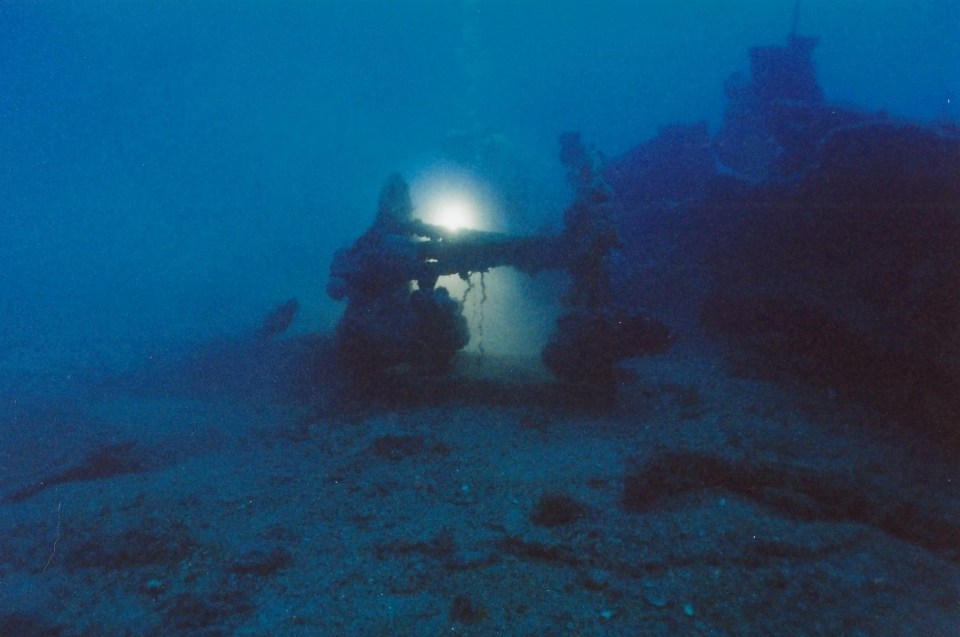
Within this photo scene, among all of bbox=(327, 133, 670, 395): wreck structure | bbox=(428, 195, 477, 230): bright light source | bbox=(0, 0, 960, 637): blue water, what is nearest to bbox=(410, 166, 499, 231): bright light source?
bbox=(428, 195, 477, 230): bright light source

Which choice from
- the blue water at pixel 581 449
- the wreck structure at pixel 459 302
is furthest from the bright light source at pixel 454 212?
the wreck structure at pixel 459 302

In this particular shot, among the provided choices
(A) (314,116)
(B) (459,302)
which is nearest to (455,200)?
(B) (459,302)

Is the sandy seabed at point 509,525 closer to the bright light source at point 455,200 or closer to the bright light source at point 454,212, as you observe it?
the bright light source at point 455,200

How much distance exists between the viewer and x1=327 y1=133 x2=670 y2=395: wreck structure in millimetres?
7211

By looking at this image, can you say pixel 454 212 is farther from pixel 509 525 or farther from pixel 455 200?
pixel 509 525

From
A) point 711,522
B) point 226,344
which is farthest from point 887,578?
point 226,344

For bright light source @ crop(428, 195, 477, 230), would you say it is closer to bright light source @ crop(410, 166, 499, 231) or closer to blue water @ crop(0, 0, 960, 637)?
bright light source @ crop(410, 166, 499, 231)

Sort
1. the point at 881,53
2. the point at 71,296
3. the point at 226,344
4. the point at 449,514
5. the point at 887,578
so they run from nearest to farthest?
the point at 887,578 → the point at 449,514 → the point at 226,344 → the point at 71,296 → the point at 881,53

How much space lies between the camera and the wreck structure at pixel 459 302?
7211mm

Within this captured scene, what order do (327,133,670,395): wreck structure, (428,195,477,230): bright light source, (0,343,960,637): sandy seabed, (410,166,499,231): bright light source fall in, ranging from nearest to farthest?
1. (0,343,960,637): sandy seabed
2. (327,133,670,395): wreck structure
3. (410,166,499,231): bright light source
4. (428,195,477,230): bright light source

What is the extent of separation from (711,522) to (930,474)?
112 inches

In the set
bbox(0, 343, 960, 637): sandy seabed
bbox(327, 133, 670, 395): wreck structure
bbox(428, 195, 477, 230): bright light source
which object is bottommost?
bbox(0, 343, 960, 637): sandy seabed

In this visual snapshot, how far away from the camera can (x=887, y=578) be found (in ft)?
12.1

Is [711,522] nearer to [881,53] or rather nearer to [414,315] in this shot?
[414,315]
